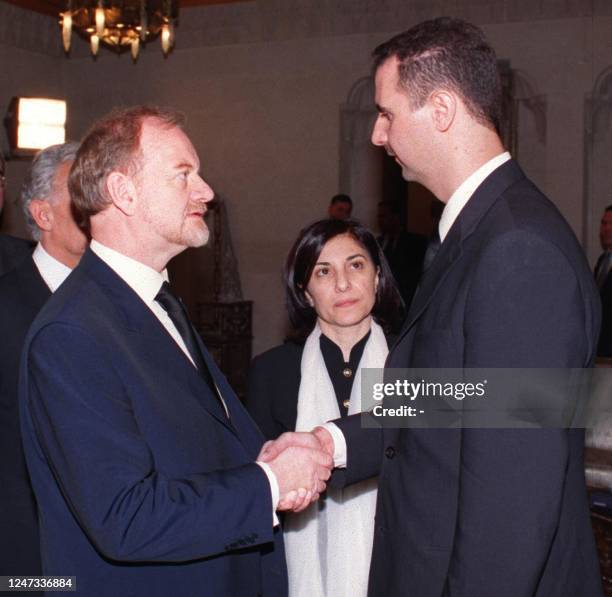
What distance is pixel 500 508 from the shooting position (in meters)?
1.65

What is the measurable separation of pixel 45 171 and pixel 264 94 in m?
7.50

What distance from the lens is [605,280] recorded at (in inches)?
287

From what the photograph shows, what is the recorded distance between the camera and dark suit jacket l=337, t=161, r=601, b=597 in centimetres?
164

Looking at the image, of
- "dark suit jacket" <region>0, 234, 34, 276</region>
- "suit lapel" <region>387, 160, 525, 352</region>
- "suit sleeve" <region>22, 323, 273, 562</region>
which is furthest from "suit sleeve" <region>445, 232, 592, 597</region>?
"dark suit jacket" <region>0, 234, 34, 276</region>

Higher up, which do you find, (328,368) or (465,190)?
(465,190)

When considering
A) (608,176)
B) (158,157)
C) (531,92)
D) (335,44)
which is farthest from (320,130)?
(158,157)

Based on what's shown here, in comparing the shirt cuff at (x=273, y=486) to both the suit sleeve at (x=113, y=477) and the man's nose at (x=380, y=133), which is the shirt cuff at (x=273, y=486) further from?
the man's nose at (x=380, y=133)

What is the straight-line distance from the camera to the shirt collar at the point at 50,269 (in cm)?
290

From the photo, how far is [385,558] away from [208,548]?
0.46 metres

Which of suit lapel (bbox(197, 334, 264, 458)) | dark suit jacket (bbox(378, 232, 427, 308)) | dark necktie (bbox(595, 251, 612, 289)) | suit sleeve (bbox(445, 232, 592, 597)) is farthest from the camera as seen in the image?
dark suit jacket (bbox(378, 232, 427, 308))

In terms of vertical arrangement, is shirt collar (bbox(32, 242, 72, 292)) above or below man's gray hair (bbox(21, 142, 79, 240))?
below

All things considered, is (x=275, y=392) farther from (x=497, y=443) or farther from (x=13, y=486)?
(x=497, y=443)

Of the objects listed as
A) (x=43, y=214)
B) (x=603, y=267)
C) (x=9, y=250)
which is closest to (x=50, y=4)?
(x=603, y=267)

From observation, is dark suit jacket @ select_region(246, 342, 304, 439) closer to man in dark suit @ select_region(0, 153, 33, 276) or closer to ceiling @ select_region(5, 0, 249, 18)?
man in dark suit @ select_region(0, 153, 33, 276)
